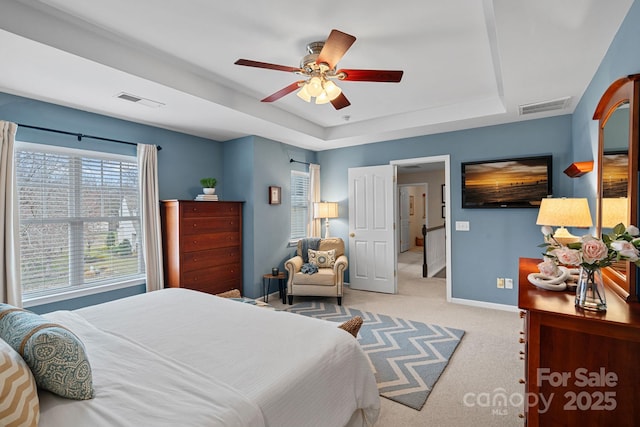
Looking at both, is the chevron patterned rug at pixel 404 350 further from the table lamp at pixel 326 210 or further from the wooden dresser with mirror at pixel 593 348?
the table lamp at pixel 326 210

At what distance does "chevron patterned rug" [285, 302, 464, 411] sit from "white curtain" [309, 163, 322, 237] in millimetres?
1765

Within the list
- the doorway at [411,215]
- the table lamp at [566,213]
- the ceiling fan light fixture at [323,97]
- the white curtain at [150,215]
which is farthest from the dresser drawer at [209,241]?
the doorway at [411,215]

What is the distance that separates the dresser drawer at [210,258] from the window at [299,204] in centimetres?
109

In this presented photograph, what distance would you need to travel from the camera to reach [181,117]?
3.53m

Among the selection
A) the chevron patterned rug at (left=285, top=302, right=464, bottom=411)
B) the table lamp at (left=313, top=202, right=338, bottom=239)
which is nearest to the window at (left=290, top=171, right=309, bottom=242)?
the table lamp at (left=313, top=202, right=338, bottom=239)

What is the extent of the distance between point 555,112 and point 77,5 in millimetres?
4531

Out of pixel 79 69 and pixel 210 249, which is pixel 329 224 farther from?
pixel 79 69

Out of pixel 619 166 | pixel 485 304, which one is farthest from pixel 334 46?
pixel 485 304

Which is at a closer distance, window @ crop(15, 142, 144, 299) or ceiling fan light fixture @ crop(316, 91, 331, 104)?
ceiling fan light fixture @ crop(316, 91, 331, 104)

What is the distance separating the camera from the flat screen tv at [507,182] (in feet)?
12.0

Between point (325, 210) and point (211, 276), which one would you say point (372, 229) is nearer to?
point (325, 210)

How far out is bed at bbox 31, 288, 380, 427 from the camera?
1050 millimetres

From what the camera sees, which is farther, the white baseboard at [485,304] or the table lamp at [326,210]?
the table lamp at [326,210]

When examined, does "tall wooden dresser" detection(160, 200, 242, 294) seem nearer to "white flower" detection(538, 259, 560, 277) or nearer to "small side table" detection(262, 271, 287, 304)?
"small side table" detection(262, 271, 287, 304)
